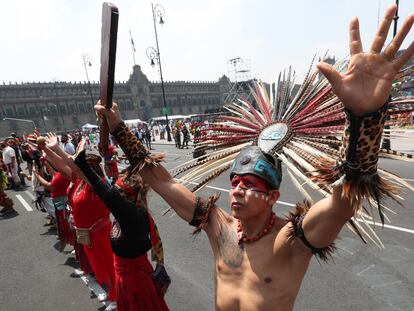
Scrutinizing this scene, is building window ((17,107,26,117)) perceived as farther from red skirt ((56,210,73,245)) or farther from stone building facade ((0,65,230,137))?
red skirt ((56,210,73,245))

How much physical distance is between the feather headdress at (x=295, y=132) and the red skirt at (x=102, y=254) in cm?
191

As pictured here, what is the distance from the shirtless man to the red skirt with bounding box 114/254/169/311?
1095 millimetres

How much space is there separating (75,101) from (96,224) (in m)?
80.6

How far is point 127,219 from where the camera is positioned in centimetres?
256

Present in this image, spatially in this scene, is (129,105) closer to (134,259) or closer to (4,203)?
(4,203)

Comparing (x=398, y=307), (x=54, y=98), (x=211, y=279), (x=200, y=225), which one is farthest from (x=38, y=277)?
(x=54, y=98)

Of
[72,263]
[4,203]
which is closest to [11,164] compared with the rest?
[4,203]

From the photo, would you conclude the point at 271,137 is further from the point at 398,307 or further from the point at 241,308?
the point at 398,307

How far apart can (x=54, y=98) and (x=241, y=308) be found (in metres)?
83.4

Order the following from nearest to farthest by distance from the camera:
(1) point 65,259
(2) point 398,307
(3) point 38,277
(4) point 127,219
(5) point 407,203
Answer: (4) point 127,219 → (2) point 398,307 → (3) point 38,277 → (1) point 65,259 → (5) point 407,203

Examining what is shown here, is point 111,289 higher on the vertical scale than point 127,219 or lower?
lower

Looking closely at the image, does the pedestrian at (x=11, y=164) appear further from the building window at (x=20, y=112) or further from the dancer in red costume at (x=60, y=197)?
the building window at (x=20, y=112)

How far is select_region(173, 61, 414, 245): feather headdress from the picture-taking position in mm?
1550

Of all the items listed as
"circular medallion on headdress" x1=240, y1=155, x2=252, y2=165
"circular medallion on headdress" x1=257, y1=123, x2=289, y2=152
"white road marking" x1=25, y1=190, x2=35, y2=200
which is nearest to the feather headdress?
"circular medallion on headdress" x1=257, y1=123, x2=289, y2=152
